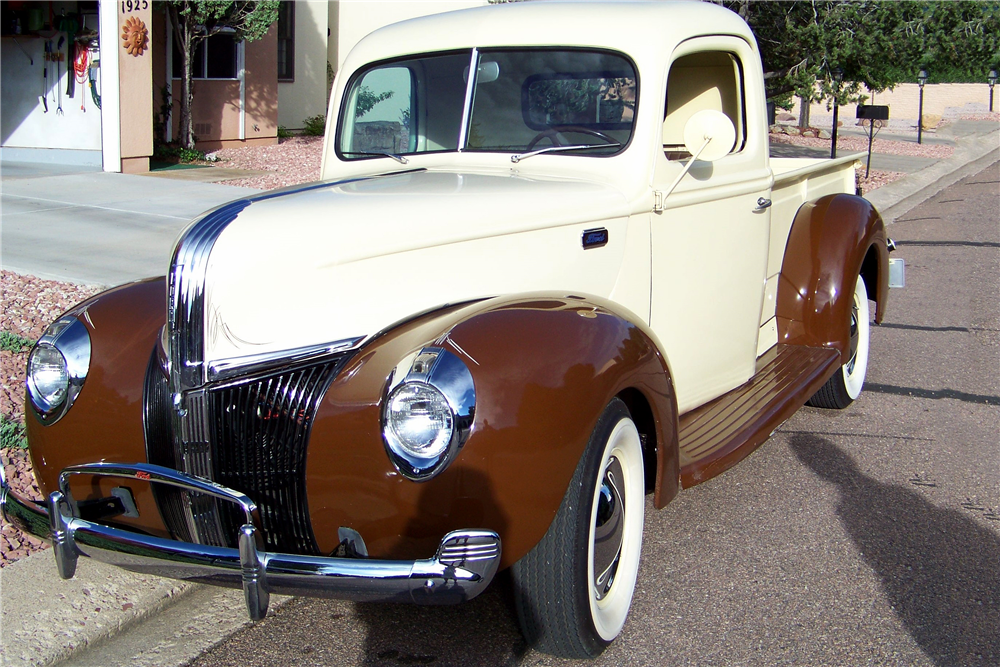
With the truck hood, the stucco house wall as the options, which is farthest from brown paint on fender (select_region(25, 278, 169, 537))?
the stucco house wall

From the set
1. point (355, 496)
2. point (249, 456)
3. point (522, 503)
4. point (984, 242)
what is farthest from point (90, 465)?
point (984, 242)

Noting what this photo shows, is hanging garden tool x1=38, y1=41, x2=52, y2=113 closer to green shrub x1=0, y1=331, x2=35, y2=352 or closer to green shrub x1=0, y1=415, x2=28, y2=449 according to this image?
green shrub x1=0, y1=331, x2=35, y2=352

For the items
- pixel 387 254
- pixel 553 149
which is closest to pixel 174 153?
pixel 553 149

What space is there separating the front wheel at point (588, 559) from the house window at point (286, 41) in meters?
16.8

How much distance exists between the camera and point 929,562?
10.6ft

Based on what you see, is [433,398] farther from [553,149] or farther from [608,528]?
[553,149]

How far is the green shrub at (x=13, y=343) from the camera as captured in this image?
4.80 m

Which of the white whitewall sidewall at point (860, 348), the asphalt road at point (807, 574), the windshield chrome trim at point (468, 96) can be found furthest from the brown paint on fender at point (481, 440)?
the white whitewall sidewall at point (860, 348)

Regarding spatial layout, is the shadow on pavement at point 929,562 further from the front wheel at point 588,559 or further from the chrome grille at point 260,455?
the chrome grille at point 260,455

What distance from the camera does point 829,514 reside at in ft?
12.0

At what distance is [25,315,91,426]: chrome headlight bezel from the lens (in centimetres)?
272

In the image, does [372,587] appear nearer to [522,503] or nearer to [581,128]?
[522,503]

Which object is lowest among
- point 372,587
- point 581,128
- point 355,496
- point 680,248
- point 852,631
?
point 852,631

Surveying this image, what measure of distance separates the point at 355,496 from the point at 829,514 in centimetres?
218
